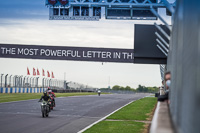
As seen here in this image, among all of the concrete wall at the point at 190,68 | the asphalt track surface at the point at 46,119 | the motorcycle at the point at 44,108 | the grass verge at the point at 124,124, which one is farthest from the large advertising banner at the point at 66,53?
the concrete wall at the point at 190,68

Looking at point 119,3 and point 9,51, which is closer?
point 119,3

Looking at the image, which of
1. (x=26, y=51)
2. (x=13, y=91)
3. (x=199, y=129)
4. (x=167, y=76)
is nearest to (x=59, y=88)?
(x=13, y=91)

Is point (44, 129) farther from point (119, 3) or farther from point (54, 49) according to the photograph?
point (54, 49)

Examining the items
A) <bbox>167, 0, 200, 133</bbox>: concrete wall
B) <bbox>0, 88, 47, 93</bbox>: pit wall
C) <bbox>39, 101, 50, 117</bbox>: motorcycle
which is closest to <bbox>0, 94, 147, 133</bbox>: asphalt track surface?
<bbox>39, 101, 50, 117</bbox>: motorcycle

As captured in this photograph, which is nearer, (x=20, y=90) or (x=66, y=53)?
(x=66, y=53)

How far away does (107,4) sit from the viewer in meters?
34.2

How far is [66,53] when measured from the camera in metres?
46.4

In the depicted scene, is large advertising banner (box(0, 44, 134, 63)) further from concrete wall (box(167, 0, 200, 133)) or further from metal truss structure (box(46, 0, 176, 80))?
concrete wall (box(167, 0, 200, 133))

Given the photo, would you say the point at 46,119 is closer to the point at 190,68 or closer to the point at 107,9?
the point at 190,68

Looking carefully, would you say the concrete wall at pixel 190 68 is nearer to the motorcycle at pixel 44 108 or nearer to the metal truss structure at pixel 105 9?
the motorcycle at pixel 44 108

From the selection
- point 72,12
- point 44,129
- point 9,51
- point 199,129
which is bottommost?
point 44,129

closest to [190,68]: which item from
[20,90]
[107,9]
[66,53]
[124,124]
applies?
[124,124]

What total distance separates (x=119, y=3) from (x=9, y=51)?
17.3 meters

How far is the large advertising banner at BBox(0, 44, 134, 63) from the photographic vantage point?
45.6 m
